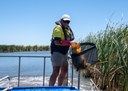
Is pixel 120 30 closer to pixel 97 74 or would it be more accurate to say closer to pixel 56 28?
pixel 97 74

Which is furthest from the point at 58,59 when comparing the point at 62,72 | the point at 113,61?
the point at 113,61

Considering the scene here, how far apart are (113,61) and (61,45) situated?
2.29 m

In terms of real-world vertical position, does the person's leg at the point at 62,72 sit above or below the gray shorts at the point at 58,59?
below

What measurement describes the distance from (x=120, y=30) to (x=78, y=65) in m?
3.05

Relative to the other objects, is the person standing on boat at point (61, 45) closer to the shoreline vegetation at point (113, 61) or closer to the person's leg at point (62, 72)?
the person's leg at point (62, 72)

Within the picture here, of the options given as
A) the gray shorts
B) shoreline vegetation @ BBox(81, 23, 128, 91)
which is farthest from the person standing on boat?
shoreline vegetation @ BBox(81, 23, 128, 91)

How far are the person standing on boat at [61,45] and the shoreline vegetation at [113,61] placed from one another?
1.44 meters

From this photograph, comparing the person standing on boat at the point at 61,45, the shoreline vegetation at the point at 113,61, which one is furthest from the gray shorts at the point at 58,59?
the shoreline vegetation at the point at 113,61

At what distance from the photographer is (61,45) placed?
7574mm

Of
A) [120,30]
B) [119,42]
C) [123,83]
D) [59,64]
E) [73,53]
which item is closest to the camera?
[73,53]

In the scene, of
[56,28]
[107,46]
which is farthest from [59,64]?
[107,46]

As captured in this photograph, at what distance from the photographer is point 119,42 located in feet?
30.5

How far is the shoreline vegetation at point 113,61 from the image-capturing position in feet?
28.7

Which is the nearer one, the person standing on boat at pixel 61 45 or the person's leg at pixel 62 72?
the person standing on boat at pixel 61 45
